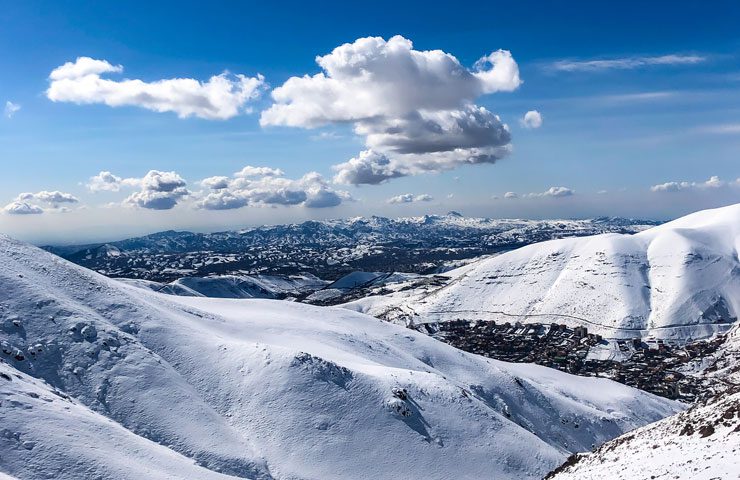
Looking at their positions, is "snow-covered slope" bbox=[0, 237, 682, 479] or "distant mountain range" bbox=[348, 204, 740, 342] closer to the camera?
"snow-covered slope" bbox=[0, 237, 682, 479]

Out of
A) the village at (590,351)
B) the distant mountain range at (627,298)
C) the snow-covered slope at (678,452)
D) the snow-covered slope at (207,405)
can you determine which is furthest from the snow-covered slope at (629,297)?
the snow-covered slope at (678,452)

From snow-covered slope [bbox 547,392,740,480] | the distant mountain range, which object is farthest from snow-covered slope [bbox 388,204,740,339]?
snow-covered slope [bbox 547,392,740,480]

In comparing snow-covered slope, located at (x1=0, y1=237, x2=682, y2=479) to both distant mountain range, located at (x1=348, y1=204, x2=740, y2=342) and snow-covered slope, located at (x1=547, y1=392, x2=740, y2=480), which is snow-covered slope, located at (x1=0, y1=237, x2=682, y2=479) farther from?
distant mountain range, located at (x1=348, y1=204, x2=740, y2=342)

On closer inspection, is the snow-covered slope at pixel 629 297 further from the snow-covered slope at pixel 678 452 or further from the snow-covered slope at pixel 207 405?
the snow-covered slope at pixel 678 452

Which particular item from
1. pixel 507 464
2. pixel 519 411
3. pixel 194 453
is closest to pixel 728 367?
pixel 519 411

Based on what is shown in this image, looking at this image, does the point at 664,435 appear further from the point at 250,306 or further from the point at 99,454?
the point at 250,306

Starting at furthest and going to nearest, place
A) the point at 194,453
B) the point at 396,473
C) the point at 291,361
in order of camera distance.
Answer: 1. the point at 291,361
2. the point at 396,473
3. the point at 194,453

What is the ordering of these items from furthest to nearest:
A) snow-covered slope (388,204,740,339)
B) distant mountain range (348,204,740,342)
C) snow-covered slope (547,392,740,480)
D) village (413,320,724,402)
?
snow-covered slope (388,204,740,339) → distant mountain range (348,204,740,342) → village (413,320,724,402) → snow-covered slope (547,392,740,480)
